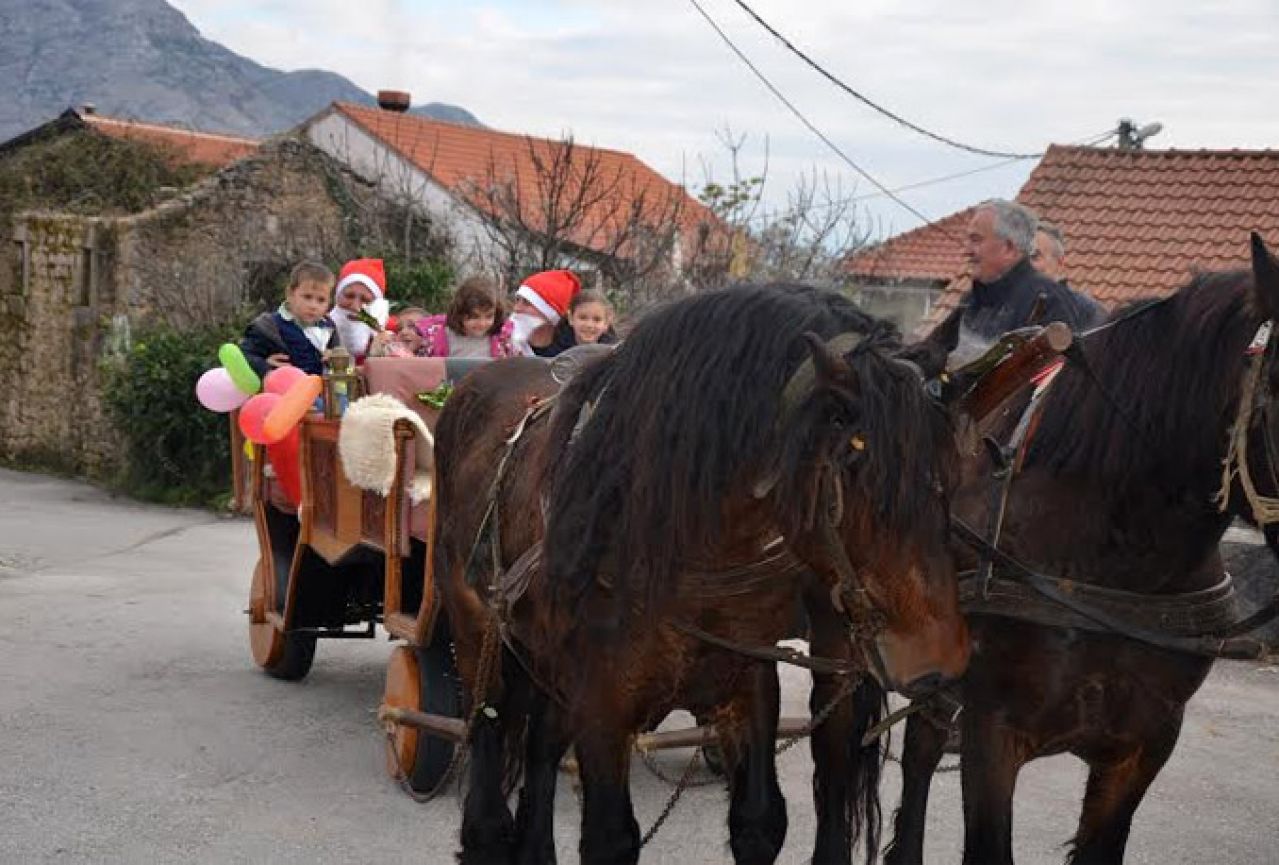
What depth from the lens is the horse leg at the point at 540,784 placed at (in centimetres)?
450

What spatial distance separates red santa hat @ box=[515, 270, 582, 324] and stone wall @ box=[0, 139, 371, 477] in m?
11.4

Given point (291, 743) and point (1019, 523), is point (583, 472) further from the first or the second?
point (291, 743)

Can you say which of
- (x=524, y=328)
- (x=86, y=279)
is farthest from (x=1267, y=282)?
(x=86, y=279)

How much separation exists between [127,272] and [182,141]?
771 centimetres

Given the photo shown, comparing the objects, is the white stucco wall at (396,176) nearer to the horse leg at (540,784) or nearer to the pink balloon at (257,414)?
the pink balloon at (257,414)

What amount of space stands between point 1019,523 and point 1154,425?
44cm

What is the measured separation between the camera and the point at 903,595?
3209mm

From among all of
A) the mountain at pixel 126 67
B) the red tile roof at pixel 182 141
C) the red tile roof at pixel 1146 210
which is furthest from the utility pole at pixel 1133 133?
the mountain at pixel 126 67

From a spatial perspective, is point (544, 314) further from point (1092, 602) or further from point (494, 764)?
point (1092, 602)

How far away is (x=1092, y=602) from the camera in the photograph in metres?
3.99

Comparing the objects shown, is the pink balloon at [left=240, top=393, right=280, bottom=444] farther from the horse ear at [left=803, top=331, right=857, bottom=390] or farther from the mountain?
the mountain

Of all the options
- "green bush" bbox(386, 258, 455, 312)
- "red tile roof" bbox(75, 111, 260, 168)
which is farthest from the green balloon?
"red tile roof" bbox(75, 111, 260, 168)

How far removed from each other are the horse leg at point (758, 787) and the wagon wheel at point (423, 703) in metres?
2.27

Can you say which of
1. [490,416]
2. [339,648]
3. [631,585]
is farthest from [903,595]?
[339,648]
